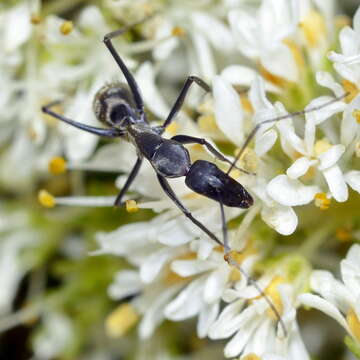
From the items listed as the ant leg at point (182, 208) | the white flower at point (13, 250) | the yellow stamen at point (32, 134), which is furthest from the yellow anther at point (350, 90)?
the white flower at point (13, 250)

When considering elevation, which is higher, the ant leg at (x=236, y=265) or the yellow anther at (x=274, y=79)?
the yellow anther at (x=274, y=79)

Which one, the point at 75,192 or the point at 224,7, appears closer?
the point at 224,7

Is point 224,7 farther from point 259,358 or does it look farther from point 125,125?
point 259,358

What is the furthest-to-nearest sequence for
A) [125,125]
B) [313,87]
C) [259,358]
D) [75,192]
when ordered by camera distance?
1. [75,192]
2. [125,125]
3. [313,87]
4. [259,358]

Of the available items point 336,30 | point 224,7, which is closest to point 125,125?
point 224,7

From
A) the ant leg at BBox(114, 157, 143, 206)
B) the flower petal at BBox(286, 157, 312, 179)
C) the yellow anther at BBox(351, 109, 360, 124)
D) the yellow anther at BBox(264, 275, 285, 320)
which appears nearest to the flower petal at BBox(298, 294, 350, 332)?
the yellow anther at BBox(264, 275, 285, 320)

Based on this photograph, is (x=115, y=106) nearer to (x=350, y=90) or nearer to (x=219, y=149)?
(x=219, y=149)

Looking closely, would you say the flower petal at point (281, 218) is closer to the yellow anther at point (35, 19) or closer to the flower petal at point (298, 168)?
the flower petal at point (298, 168)
